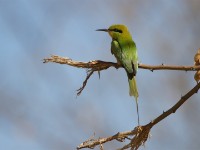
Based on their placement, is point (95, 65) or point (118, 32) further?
point (118, 32)

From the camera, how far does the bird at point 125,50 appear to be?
182 centimetres

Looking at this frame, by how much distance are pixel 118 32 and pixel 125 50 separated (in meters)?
0.24

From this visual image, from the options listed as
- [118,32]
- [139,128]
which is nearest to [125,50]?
[118,32]

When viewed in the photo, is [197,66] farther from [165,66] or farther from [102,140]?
[102,140]

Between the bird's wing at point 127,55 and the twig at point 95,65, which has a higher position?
the bird's wing at point 127,55

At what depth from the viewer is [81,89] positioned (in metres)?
1.34

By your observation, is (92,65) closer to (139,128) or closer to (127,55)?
(139,128)

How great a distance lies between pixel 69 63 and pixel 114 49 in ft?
3.63

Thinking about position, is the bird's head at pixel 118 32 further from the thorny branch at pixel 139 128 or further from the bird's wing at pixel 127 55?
A: the thorny branch at pixel 139 128

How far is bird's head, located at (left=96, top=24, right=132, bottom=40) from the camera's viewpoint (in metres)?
2.34

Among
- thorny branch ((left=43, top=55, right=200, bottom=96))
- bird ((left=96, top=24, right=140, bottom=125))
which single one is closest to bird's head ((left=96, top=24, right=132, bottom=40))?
bird ((left=96, top=24, right=140, bottom=125))

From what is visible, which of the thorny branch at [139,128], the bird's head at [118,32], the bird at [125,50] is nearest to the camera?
the thorny branch at [139,128]

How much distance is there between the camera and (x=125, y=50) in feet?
7.09

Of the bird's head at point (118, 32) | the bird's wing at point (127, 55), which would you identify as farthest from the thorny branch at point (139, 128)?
the bird's head at point (118, 32)
